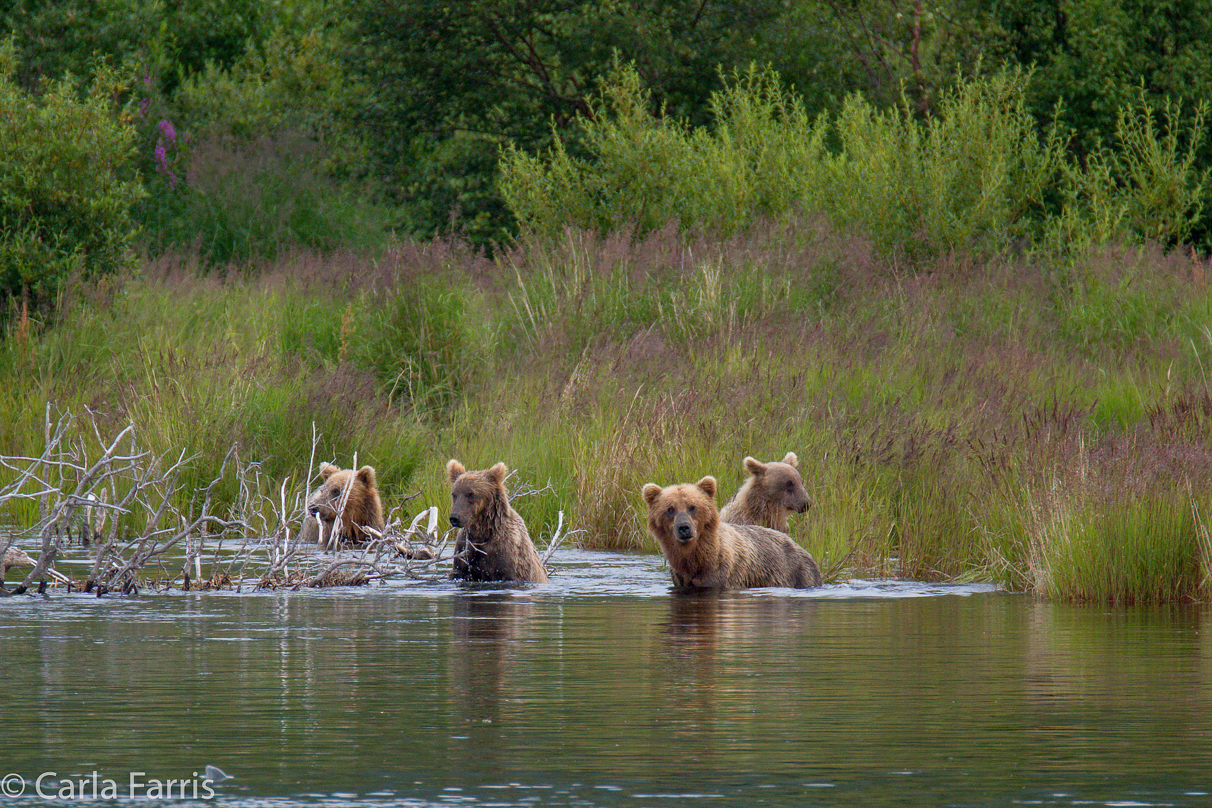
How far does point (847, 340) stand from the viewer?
1788 centimetres

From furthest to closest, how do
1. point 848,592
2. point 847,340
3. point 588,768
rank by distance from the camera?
point 847,340 → point 848,592 → point 588,768

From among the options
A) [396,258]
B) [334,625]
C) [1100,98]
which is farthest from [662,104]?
[334,625]

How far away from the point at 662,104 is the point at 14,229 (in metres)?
15.6

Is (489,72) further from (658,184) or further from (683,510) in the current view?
(683,510)

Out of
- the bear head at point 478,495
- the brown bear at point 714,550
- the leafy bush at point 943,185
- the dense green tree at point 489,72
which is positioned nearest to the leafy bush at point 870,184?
the leafy bush at point 943,185

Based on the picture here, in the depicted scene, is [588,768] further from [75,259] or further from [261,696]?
[75,259]

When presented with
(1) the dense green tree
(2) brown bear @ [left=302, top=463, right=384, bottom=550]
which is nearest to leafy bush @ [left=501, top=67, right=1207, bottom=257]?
(2) brown bear @ [left=302, top=463, right=384, bottom=550]

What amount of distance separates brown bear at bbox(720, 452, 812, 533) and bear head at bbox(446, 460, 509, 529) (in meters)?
1.86

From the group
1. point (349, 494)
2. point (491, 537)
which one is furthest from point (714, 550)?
point (349, 494)

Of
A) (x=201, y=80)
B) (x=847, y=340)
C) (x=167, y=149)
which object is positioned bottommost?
(x=847, y=340)

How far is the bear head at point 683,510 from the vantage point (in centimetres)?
1158

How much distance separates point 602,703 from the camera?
7.07 metres
